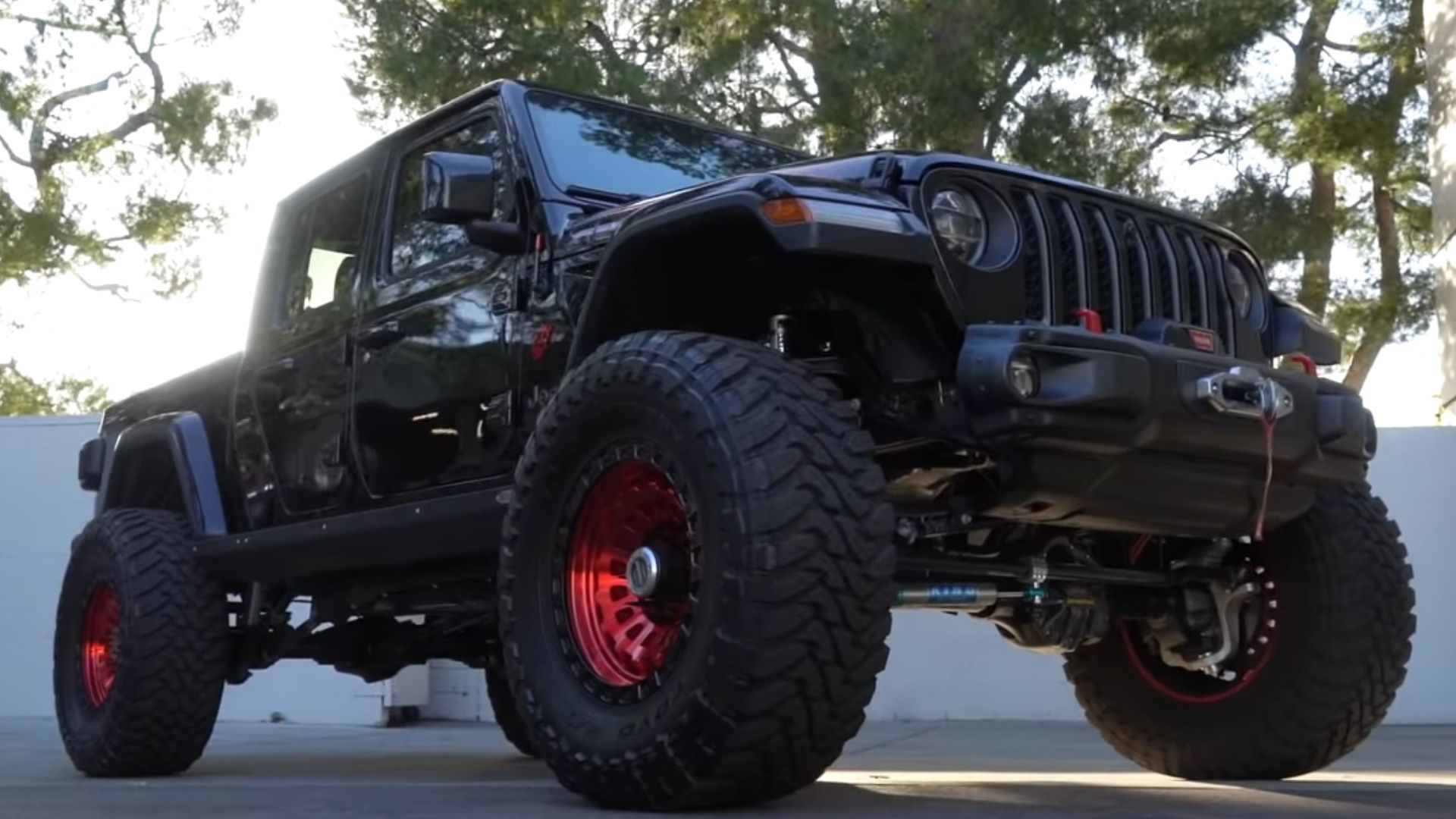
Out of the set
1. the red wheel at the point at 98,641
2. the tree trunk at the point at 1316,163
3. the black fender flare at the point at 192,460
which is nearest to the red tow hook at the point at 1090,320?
the black fender flare at the point at 192,460

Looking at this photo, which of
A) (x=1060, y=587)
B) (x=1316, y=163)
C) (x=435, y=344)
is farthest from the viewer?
(x=1316, y=163)

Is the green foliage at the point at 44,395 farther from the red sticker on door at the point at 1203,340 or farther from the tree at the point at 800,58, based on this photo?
the red sticker on door at the point at 1203,340

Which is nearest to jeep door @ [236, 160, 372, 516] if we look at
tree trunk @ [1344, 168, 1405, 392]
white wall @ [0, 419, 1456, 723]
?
white wall @ [0, 419, 1456, 723]

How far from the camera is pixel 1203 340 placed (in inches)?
181

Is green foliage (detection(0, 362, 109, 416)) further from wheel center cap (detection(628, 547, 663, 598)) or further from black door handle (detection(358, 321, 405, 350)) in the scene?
wheel center cap (detection(628, 547, 663, 598))

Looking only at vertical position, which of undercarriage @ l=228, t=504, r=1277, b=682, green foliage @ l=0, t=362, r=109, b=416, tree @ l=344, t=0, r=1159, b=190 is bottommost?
undercarriage @ l=228, t=504, r=1277, b=682

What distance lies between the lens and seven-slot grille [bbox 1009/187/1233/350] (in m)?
4.56

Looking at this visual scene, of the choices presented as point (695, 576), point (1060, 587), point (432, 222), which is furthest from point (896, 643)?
point (695, 576)

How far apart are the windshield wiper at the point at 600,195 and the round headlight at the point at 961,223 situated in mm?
1160

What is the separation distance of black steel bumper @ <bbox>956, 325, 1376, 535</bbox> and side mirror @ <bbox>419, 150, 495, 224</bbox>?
1519 millimetres

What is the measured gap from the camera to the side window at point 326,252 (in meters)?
6.36

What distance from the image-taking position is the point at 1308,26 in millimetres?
15781

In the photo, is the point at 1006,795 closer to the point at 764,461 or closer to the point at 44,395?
the point at 764,461

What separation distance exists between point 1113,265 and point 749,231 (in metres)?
1.02
